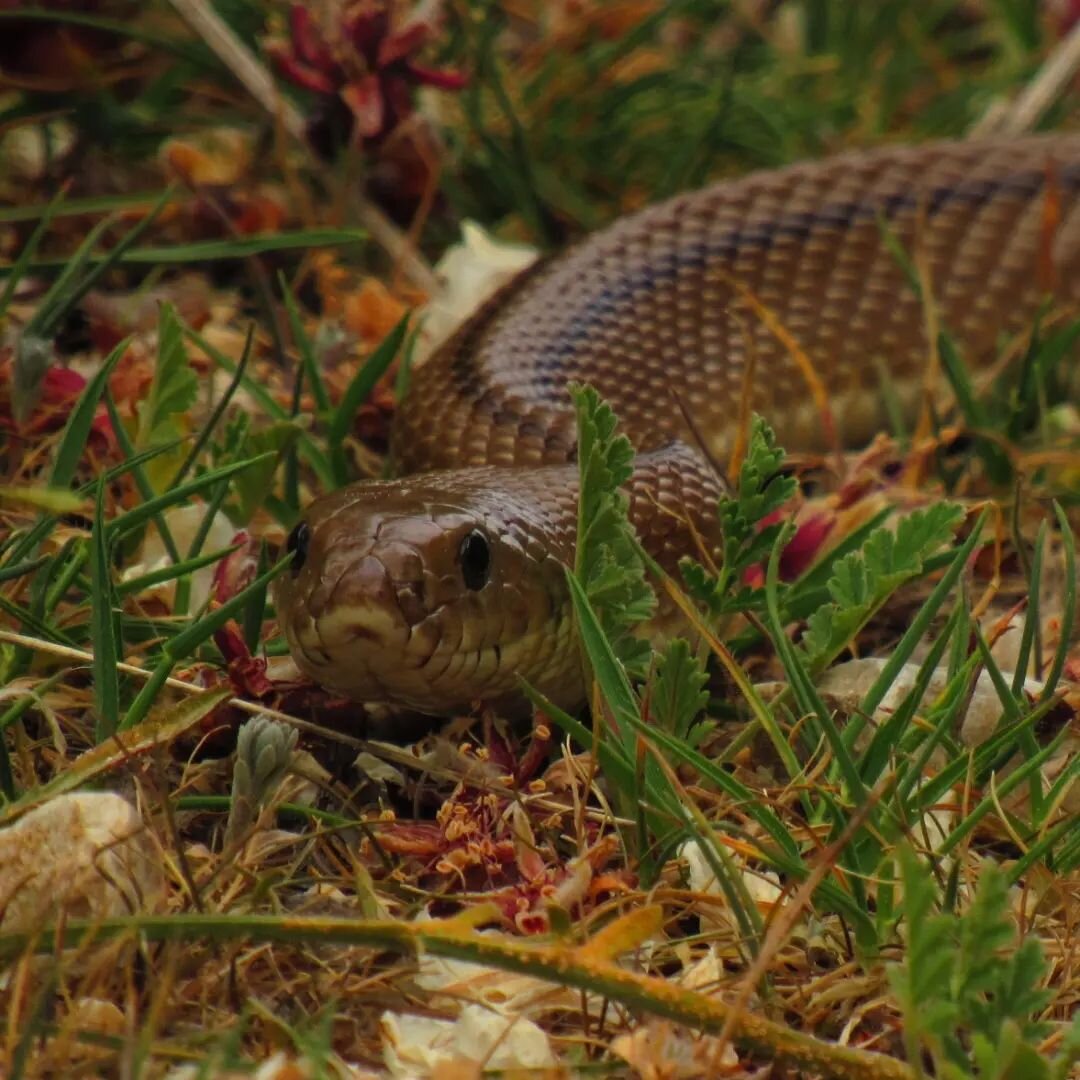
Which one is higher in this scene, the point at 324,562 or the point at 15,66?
the point at 15,66

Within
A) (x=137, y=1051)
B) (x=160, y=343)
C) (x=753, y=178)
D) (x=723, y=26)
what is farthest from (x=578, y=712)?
(x=723, y=26)

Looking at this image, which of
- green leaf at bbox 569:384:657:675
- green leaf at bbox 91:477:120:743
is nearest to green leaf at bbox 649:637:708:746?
green leaf at bbox 569:384:657:675

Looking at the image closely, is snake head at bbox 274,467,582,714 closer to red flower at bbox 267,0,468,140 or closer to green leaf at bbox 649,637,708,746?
green leaf at bbox 649,637,708,746

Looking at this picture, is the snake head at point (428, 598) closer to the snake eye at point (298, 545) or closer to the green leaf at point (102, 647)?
the snake eye at point (298, 545)

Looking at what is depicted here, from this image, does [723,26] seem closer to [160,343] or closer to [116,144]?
[116,144]

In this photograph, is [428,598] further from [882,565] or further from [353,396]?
[353,396]

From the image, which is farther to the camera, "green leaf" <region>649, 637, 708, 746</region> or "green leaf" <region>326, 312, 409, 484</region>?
"green leaf" <region>326, 312, 409, 484</region>

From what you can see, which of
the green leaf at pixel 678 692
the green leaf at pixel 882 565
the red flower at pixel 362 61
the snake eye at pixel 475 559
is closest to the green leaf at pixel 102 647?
the snake eye at pixel 475 559
